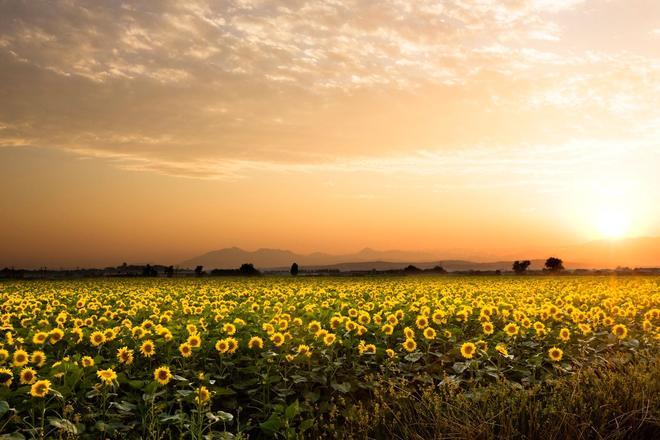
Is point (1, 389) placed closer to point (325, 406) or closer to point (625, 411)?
point (325, 406)

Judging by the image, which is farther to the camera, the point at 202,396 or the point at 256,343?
the point at 256,343

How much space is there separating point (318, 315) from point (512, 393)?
592 centimetres

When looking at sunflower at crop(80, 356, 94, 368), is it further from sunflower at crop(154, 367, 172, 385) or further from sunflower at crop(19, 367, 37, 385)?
sunflower at crop(154, 367, 172, 385)

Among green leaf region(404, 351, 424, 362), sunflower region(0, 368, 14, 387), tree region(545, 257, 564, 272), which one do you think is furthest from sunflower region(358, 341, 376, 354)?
tree region(545, 257, 564, 272)

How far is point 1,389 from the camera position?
6789 mm

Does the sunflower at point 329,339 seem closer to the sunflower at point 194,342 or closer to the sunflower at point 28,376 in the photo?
the sunflower at point 194,342

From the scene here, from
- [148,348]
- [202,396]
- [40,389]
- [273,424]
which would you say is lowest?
[273,424]

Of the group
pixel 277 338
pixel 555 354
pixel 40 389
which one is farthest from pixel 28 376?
pixel 555 354

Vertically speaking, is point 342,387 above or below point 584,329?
below

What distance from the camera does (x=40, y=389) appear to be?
6488 millimetres

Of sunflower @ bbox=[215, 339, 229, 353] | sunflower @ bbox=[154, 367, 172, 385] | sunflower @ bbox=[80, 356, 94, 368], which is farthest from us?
sunflower @ bbox=[215, 339, 229, 353]

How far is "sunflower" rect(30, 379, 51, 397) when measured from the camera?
21.0 ft

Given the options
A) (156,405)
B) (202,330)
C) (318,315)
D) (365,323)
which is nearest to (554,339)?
(365,323)

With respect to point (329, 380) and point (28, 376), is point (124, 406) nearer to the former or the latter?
point (28, 376)
